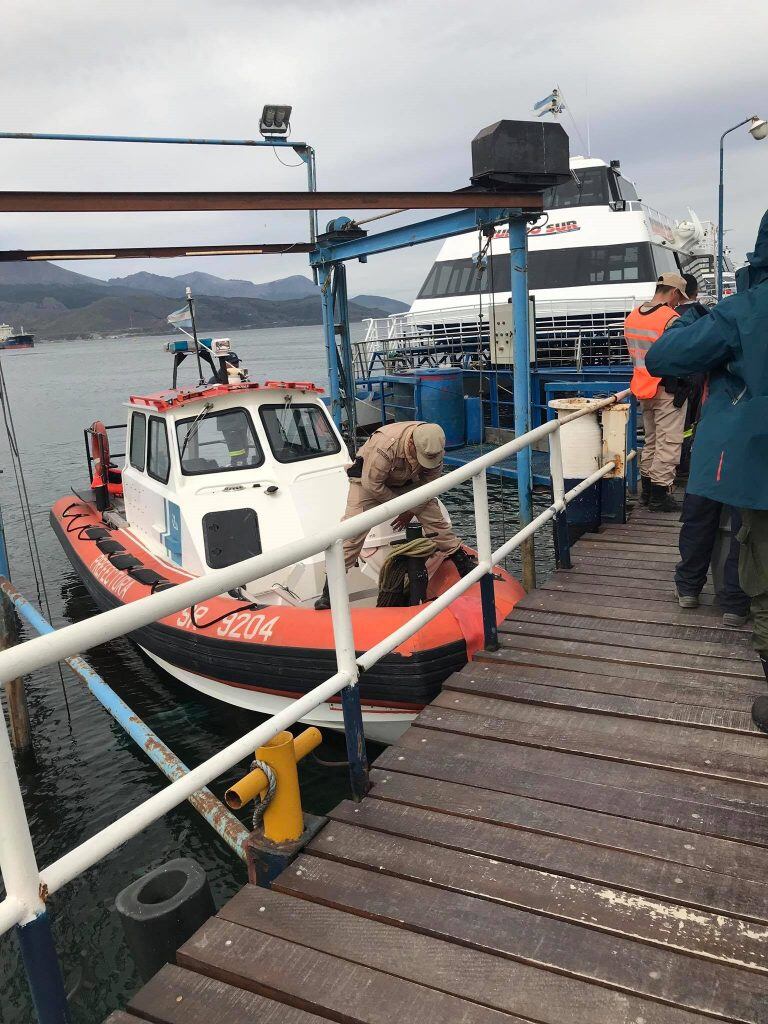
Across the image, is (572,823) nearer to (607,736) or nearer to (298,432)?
(607,736)

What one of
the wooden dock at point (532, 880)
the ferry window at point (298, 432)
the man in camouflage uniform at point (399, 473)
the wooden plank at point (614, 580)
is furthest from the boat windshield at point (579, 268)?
the wooden dock at point (532, 880)

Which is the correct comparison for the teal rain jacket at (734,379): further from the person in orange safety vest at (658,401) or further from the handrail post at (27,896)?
the handrail post at (27,896)

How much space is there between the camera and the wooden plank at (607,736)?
2.99m

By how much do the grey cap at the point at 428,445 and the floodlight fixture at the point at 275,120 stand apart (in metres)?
8.47

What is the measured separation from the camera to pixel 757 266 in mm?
2936

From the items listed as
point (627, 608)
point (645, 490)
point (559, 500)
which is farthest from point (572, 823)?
point (645, 490)

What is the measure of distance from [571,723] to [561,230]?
18.0 meters

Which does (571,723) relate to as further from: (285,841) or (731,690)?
(285,841)

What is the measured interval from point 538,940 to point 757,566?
1655 mm

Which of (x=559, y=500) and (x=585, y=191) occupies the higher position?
(x=585, y=191)

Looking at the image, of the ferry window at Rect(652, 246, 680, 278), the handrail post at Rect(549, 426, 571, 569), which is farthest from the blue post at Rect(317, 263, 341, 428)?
the ferry window at Rect(652, 246, 680, 278)

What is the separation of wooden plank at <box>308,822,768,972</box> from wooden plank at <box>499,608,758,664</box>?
184cm

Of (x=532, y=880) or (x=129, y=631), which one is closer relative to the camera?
(x=129, y=631)

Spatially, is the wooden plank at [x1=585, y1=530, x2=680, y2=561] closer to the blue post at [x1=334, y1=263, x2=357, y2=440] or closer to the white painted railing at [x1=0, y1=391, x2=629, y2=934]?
the white painted railing at [x1=0, y1=391, x2=629, y2=934]
